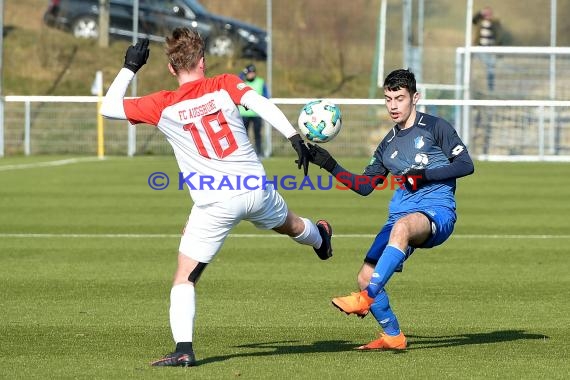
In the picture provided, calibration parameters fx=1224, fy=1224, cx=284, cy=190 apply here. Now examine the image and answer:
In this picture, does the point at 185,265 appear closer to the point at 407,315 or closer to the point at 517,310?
the point at 407,315

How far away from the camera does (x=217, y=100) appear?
7.13 meters

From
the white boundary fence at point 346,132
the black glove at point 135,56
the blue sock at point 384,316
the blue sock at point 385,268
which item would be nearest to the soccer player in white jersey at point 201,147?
the black glove at point 135,56

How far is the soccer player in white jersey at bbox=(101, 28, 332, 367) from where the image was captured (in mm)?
7094

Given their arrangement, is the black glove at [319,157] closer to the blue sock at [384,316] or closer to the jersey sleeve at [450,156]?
the jersey sleeve at [450,156]

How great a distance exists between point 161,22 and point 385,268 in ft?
83.1

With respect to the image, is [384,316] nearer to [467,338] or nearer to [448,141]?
[467,338]

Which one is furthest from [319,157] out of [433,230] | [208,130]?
[433,230]

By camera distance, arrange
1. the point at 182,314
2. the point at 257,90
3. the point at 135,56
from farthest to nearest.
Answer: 1. the point at 257,90
2. the point at 135,56
3. the point at 182,314

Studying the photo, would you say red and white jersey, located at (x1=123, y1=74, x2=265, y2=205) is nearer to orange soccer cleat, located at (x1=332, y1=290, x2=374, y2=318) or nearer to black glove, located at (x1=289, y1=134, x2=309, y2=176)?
black glove, located at (x1=289, y1=134, x2=309, y2=176)

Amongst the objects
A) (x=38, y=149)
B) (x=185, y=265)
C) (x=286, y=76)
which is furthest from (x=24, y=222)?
(x=286, y=76)

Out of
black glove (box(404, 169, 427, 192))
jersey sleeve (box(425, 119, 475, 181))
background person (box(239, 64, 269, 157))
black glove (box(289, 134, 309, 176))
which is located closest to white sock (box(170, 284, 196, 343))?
black glove (box(289, 134, 309, 176))

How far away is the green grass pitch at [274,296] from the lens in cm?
721

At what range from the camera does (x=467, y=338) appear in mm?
8102

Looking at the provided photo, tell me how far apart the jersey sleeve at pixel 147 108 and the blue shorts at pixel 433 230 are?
1.70m
